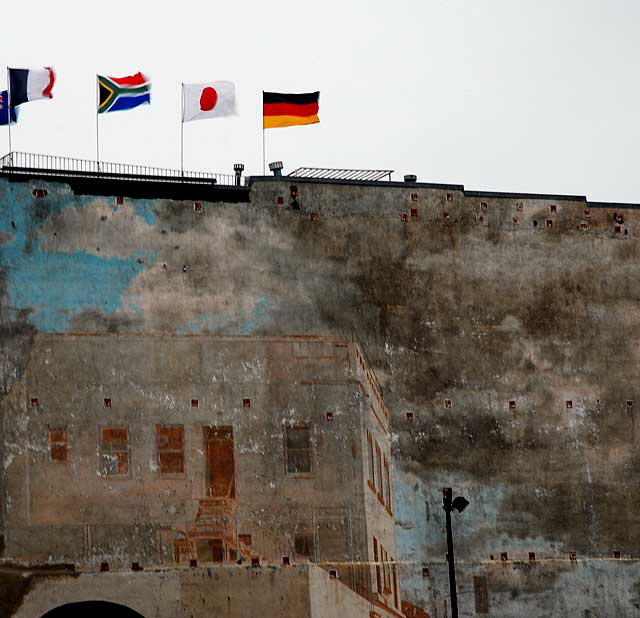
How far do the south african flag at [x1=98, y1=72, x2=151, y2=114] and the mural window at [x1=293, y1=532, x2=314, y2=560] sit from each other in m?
13.0

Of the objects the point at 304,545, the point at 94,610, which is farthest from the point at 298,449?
the point at 94,610

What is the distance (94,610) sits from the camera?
181ft

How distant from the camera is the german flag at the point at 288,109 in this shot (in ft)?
198

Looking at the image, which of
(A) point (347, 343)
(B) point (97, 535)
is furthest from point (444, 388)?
(B) point (97, 535)

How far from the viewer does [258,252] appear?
194ft

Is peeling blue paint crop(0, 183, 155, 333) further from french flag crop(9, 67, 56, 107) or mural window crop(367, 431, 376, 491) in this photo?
mural window crop(367, 431, 376, 491)

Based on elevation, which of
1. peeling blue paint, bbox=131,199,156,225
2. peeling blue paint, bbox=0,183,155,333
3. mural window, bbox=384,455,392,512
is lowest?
mural window, bbox=384,455,392,512

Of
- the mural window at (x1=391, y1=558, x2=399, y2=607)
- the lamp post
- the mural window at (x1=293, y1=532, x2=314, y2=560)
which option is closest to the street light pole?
the lamp post

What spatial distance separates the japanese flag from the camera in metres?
59.6

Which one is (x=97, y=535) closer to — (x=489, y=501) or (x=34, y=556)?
(x=34, y=556)

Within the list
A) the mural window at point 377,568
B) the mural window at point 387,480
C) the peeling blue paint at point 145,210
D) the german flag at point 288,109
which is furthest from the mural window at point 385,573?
the german flag at point 288,109

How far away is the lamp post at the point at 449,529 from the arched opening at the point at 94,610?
8.68m

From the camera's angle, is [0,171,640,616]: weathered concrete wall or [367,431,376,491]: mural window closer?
[0,171,640,616]: weathered concrete wall

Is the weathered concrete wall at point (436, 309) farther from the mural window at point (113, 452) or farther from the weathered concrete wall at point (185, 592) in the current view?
the weathered concrete wall at point (185, 592)
